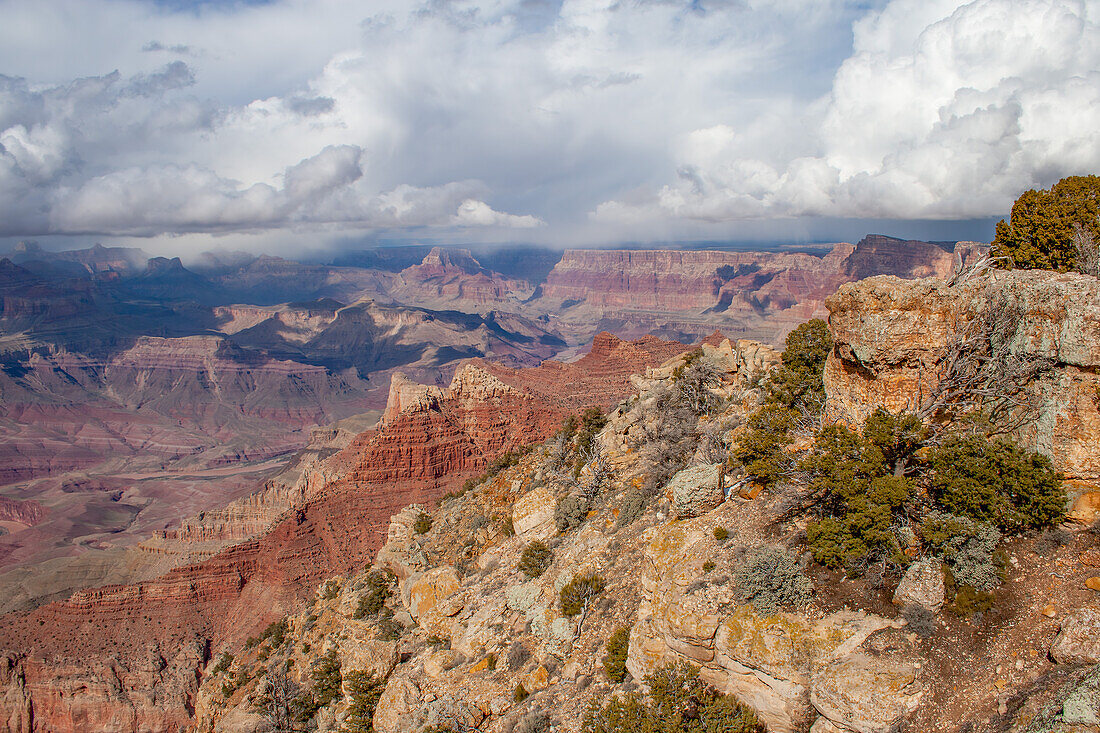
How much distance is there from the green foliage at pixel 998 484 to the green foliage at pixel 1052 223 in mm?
9314

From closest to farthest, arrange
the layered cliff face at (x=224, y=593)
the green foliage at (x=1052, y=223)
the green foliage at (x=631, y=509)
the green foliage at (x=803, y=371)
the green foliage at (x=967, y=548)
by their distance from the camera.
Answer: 1. the green foliage at (x=967, y=548)
2. the green foliage at (x=1052, y=223)
3. the green foliage at (x=631, y=509)
4. the green foliage at (x=803, y=371)
5. the layered cliff face at (x=224, y=593)

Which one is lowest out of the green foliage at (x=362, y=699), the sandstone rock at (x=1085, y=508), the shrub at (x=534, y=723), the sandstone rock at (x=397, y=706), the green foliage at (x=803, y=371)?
the green foliage at (x=362, y=699)

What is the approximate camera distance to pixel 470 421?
7588 cm

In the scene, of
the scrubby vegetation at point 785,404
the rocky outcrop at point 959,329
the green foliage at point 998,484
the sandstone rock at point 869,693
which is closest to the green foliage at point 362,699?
the scrubby vegetation at point 785,404

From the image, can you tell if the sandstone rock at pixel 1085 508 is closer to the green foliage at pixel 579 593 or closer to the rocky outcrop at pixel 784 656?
the rocky outcrop at pixel 784 656

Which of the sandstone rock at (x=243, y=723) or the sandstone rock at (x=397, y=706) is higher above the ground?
the sandstone rock at (x=397, y=706)

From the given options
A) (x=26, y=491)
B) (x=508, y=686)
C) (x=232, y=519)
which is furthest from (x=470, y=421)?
(x=26, y=491)

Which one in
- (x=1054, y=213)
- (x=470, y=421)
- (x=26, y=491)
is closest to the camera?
(x=1054, y=213)

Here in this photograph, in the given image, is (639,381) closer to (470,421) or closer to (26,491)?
(470,421)

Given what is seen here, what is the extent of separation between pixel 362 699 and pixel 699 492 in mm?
15720

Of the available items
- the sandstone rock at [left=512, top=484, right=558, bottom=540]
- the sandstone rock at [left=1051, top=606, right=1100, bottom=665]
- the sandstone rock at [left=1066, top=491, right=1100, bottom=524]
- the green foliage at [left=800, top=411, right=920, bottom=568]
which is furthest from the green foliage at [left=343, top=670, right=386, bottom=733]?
the sandstone rock at [left=1066, top=491, right=1100, bottom=524]

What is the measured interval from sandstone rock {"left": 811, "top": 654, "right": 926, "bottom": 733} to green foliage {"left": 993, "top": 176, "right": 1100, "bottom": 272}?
14629mm

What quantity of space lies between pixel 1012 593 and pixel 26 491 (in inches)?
8078

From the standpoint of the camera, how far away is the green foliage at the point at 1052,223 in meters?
19.1
